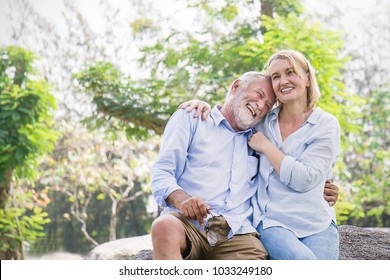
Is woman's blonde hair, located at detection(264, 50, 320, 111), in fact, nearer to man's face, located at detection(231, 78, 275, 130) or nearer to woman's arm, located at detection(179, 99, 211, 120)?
man's face, located at detection(231, 78, 275, 130)

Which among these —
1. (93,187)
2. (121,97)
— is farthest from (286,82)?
(93,187)

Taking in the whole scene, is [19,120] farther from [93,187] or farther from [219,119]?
[219,119]

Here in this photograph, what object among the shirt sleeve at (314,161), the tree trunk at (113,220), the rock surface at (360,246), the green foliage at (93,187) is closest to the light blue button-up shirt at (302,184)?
the shirt sleeve at (314,161)

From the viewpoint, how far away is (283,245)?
5.24ft

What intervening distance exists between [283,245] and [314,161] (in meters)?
0.25

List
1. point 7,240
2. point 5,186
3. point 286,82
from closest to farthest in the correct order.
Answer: point 286,82 < point 5,186 < point 7,240

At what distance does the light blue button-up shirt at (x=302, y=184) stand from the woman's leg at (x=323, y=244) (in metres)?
0.02

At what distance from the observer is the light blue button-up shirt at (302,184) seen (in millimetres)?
1641

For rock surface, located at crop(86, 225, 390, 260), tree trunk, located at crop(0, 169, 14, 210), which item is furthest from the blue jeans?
tree trunk, located at crop(0, 169, 14, 210)

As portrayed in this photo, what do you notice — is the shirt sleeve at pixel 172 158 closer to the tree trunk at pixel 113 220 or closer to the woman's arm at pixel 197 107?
the woman's arm at pixel 197 107

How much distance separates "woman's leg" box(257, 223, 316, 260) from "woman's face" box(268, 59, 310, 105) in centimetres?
39

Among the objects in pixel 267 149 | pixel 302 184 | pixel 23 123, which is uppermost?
pixel 23 123

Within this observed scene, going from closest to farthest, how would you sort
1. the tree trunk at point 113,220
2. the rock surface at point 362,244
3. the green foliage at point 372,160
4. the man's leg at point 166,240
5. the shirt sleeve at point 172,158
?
the man's leg at point 166,240
the shirt sleeve at point 172,158
the rock surface at point 362,244
the green foliage at point 372,160
the tree trunk at point 113,220
